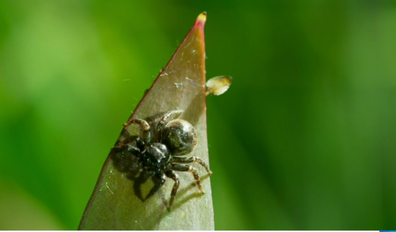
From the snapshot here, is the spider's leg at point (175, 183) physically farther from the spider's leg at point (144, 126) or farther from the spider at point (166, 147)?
the spider's leg at point (144, 126)

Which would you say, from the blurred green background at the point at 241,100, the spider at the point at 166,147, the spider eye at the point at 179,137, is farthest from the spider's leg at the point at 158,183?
the blurred green background at the point at 241,100

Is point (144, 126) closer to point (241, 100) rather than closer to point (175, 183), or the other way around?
point (175, 183)

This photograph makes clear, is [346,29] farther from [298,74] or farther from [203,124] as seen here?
[203,124]

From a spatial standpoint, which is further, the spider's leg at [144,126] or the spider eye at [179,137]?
the spider eye at [179,137]

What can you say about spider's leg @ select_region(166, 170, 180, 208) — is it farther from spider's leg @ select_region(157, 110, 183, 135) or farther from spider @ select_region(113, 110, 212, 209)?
spider's leg @ select_region(157, 110, 183, 135)

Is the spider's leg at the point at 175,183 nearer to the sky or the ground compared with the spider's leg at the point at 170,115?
nearer to the ground

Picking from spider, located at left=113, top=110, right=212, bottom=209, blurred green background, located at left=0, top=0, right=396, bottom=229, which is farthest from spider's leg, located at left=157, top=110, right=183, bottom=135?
blurred green background, located at left=0, top=0, right=396, bottom=229

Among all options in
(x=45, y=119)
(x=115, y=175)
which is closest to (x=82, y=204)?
(x=45, y=119)

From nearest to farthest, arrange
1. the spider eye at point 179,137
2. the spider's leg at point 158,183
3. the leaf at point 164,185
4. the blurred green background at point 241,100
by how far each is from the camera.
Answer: the leaf at point 164,185 → the spider's leg at point 158,183 → the spider eye at point 179,137 → the blurred green background at point 241,100
